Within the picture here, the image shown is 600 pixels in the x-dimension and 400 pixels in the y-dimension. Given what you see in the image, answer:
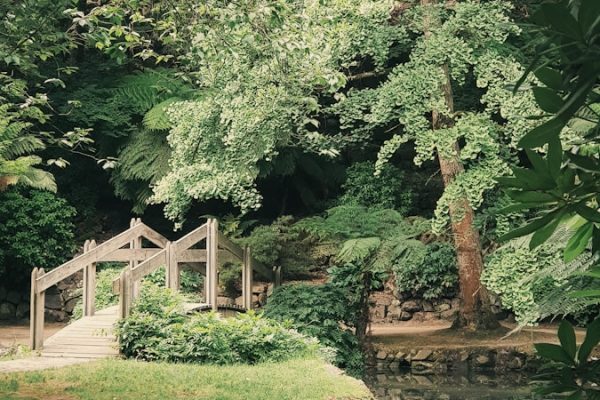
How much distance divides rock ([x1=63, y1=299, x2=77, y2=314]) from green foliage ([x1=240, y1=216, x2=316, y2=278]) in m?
3.50

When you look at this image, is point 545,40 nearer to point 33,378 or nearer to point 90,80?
point 33,378

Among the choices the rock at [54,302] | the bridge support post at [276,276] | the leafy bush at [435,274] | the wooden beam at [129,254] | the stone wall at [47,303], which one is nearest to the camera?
the wooden beam at [129,254]

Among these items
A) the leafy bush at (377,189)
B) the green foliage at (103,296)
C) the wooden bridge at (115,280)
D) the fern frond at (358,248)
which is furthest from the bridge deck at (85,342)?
the leafy bush at (377,189)

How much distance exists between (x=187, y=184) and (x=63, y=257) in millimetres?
5147

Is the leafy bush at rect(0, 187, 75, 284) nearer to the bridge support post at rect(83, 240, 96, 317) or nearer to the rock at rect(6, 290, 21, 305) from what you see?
the rock at rect(6, 290, 21, 305)

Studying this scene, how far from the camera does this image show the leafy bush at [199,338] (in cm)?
843

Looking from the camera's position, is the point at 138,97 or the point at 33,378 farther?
the point at 138,97

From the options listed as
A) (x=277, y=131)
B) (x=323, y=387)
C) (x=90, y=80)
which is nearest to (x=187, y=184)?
(x=277, y=131)

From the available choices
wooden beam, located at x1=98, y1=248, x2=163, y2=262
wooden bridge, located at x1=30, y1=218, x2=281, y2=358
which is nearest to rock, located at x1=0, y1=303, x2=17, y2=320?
wooden bridge, located at x1=30, y1=218, x2=281, y2=358

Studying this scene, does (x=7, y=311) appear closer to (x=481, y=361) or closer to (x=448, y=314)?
(x=448, y=314)

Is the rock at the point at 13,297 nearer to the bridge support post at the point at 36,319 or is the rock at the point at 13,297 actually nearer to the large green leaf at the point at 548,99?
the bridge support post at the point at 36,319

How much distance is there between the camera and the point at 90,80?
54.9 ft

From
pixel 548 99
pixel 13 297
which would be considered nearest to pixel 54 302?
pixel 13 297

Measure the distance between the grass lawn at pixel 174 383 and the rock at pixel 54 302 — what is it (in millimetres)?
7711
